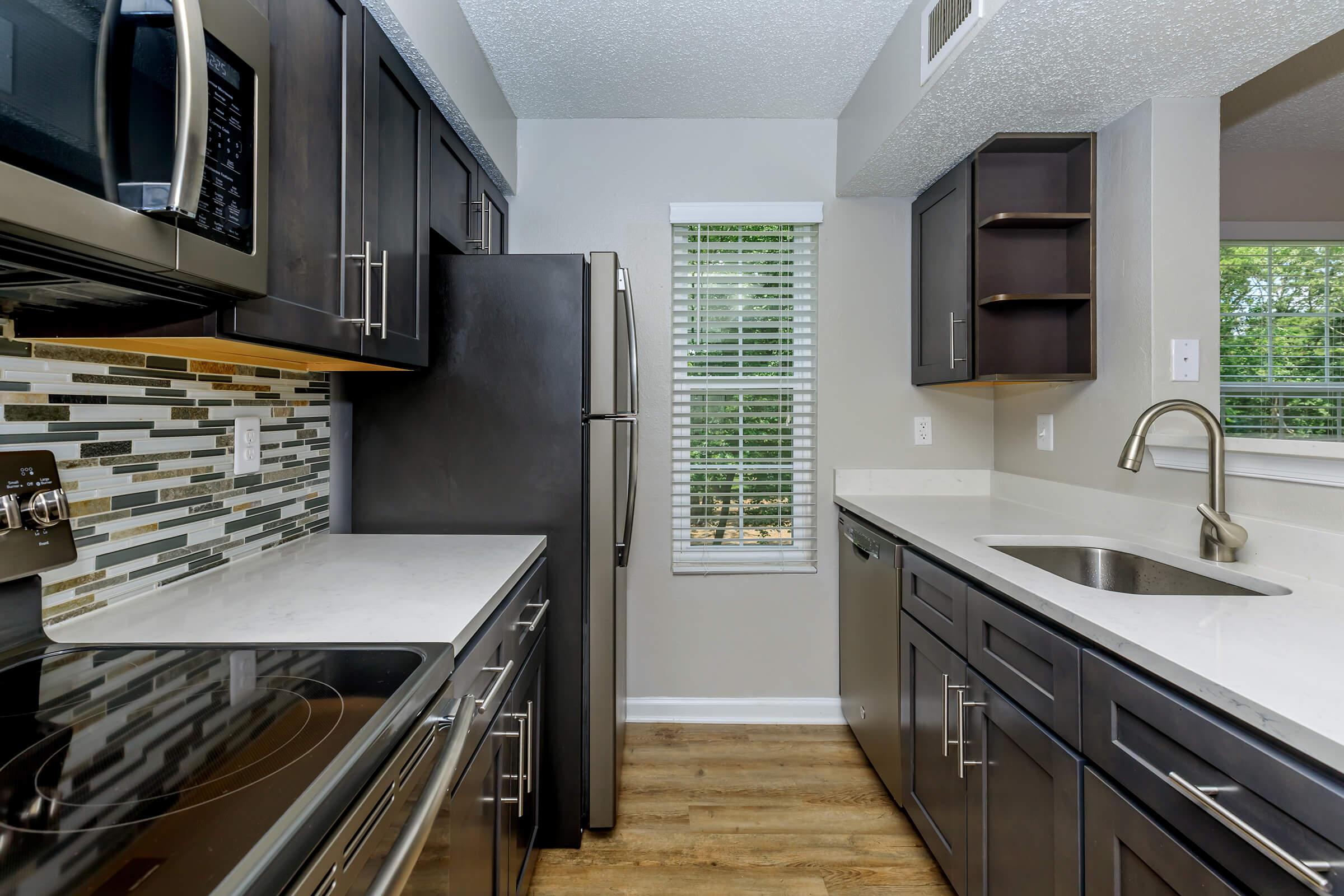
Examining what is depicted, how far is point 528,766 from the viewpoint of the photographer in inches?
61.2

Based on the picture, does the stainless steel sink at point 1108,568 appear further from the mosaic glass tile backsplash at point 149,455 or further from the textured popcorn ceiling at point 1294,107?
the mosaic glass tile backsplash at point 149,455

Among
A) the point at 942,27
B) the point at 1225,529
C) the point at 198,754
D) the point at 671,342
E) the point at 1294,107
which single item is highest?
the point at 1294,107

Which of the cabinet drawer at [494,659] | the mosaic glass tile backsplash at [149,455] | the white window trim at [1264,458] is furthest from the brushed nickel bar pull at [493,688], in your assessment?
the white window trim at [1264,458]

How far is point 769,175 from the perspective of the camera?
2654mm

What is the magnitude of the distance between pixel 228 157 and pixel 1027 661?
5.09 feet

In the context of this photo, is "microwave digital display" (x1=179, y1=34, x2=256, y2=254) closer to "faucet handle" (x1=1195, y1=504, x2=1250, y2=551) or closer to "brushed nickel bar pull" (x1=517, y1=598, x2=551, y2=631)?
"brushed nickel bar pull" (x1=517, y1=598, x2=551, y2=631)

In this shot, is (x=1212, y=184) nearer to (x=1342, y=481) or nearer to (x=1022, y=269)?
(x=1022, y=269)

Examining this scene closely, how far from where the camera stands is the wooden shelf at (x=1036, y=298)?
1981 millimetres

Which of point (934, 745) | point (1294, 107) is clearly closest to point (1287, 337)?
point (1294, 107)

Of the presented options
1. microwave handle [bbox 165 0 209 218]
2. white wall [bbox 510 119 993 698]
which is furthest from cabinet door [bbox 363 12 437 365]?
white wall [bbox 510 119 993 698]

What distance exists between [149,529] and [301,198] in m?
0.68

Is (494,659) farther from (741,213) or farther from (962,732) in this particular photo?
(741,213)

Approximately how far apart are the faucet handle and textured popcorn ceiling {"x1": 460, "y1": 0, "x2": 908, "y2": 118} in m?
1.58

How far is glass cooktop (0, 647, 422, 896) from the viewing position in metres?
0.49
